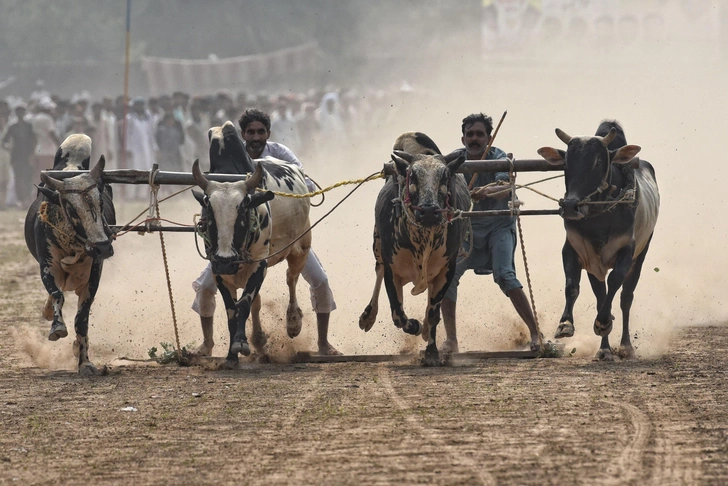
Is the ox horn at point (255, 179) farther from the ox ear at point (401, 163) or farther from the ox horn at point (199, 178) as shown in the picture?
the ox ear at point (401, 163)

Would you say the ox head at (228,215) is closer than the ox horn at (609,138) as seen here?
Yes

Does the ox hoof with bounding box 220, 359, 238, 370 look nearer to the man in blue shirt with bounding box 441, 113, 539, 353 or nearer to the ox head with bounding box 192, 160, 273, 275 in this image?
the ox head with bounding box 192, 160, 273, 275

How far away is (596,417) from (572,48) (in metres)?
23.6

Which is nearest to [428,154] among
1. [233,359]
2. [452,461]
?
[233,359]

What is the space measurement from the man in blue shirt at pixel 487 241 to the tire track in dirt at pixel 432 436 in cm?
173

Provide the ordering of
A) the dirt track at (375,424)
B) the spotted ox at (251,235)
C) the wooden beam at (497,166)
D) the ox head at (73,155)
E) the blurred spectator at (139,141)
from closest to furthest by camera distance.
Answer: the dirt track at (375,424)
the spotted ox at (251,235)
the wooden beam at (497,166)
the ox head at (73,155)
the blurred spectator at (139,141)

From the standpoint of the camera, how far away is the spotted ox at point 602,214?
9.43m

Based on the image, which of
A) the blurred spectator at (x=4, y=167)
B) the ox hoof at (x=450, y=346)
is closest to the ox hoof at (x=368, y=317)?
the ox hoof at (x=450, y=346)

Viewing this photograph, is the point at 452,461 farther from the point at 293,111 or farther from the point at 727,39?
the point at 293,111

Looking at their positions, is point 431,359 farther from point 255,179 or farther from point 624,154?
point 624,154

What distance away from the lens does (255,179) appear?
364 inches

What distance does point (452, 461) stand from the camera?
6156mm

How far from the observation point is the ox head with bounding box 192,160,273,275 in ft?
29.7

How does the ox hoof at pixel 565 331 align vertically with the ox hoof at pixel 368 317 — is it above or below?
below
